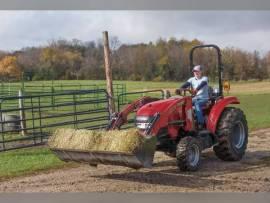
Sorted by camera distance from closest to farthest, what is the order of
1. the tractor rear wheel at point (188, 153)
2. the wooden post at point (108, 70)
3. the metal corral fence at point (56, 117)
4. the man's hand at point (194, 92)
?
the tractor rear wheel at point (188, 153) → the man's hand at point (194, 92) → the wooden post at point (108, 70) → the metal corral fence at point (56, 117)

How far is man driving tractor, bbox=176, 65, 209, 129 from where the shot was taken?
20.8ft

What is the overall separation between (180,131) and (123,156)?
3.97 feet

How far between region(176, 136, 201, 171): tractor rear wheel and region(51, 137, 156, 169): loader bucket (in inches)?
23.1

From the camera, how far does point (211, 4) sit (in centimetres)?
598

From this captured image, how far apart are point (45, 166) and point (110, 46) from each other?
2605 millimetres

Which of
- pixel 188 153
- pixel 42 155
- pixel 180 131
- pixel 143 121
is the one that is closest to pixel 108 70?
pixel 42 155

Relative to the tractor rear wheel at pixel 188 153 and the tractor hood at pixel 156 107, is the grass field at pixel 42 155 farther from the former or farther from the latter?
the tractor rear wheel at pixel 188 153

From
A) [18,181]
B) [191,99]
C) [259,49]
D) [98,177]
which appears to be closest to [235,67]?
[259,49]

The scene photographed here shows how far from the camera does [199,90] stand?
20.8ft

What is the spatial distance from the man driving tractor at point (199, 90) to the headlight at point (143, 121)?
2.33ft

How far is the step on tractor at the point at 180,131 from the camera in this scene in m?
5.39

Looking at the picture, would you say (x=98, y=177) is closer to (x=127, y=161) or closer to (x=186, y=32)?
(x=127, y=161)

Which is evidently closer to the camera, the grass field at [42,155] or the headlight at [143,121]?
the headlight at [143,121]

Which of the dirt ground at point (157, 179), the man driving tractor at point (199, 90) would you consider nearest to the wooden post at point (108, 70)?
the man driving tractor at point (199, 90)
